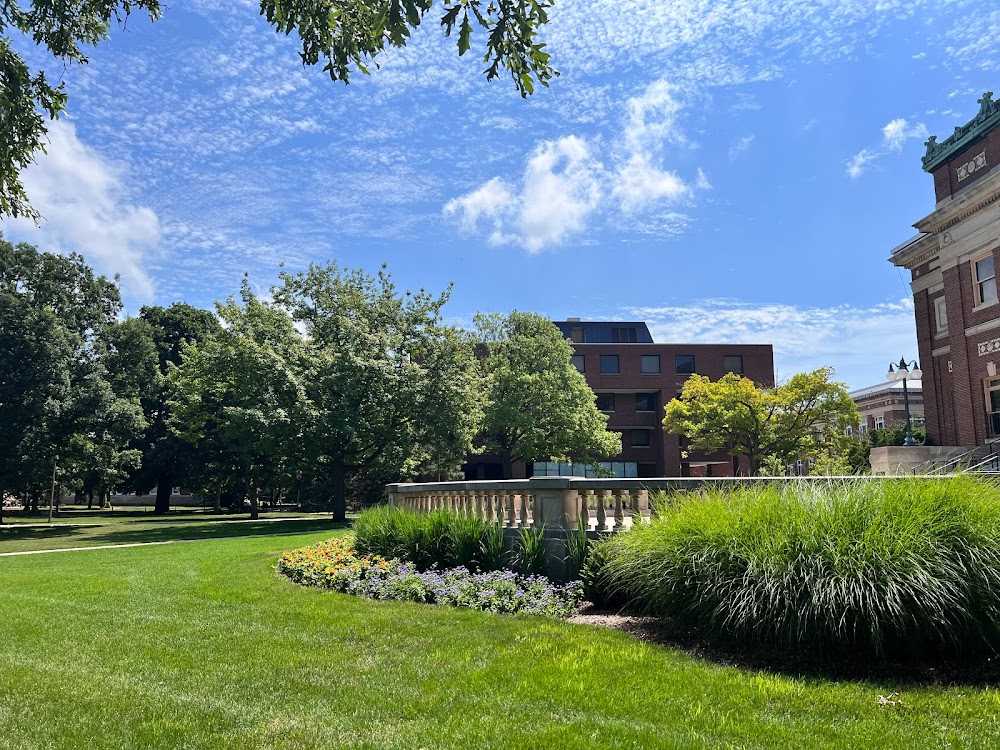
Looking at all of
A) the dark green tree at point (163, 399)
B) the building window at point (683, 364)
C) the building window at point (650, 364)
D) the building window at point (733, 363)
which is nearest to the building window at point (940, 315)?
the building window at point (733, 363)

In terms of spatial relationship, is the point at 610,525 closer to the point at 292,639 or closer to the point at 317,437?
the point at 292,639

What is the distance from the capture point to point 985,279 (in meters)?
26.0

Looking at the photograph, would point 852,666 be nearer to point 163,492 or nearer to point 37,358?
point 37,358

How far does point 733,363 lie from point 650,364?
264 inches

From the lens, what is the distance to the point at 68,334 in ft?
118

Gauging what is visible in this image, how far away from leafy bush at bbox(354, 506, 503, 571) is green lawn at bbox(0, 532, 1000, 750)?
7.71ft

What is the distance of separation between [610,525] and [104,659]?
20.3ft

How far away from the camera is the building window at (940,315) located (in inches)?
1152

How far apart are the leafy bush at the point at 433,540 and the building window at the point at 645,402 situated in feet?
170

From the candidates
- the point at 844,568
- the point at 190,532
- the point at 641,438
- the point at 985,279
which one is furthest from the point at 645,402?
the point at 844,568

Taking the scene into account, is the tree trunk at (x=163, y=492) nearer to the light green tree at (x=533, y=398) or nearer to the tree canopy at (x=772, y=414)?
the light green tree at (x=533, y=398)

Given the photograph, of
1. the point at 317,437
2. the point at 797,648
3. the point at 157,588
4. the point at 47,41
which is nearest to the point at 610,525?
the point at 797,648

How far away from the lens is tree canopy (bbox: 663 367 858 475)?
37.3 m

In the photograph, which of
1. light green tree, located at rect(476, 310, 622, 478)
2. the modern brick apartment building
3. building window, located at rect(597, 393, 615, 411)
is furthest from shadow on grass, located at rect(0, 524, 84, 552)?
building window, located at rect(597, 393, 615, 411)
